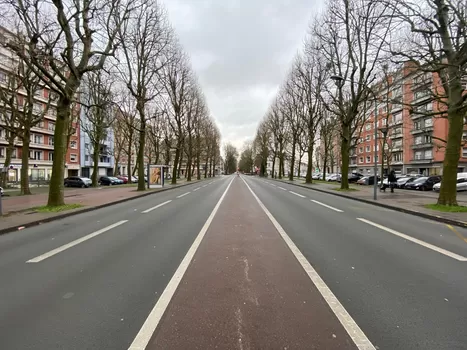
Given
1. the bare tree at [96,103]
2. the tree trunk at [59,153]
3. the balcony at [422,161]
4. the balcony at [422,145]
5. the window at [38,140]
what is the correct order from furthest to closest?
1. the balcony at [422,145]
2. the balcony at [422,161]
3. the window at [38,140]
4. the bare tree at [96,103]
5. the tree trunk at [59,153]

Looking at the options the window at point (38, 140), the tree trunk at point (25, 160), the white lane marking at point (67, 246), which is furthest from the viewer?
the window at point (38, 140)

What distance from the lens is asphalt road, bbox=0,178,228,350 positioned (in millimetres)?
3086

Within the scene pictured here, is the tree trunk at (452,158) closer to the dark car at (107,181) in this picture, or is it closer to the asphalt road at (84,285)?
the asphalt road at (84,285)

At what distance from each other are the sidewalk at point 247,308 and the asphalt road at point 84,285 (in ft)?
1.43

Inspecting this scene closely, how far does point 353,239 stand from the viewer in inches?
288

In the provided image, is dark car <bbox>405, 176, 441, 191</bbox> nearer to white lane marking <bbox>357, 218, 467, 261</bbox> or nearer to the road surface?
white lane marking <bbox>357, 218, 467, 261</bbox>

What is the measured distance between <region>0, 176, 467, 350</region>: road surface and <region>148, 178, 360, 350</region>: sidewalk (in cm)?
A: 2

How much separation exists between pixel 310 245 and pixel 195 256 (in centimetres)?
269

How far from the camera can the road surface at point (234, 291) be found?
9.93 ft

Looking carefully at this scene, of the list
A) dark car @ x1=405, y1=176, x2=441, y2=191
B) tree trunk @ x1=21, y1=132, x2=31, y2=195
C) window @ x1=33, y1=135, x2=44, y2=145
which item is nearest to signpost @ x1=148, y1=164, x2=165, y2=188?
Result: tree trunk @ x1=21, y1=132, x2=31, y2=195

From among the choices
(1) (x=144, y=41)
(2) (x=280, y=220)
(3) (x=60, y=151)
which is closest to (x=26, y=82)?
(1) (x=144, y=41)

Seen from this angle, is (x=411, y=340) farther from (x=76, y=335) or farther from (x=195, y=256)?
(x=195, y=256)

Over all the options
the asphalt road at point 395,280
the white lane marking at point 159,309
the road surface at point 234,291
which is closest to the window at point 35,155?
the road surface at point 234,291

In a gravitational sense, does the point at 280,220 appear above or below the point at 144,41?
below
